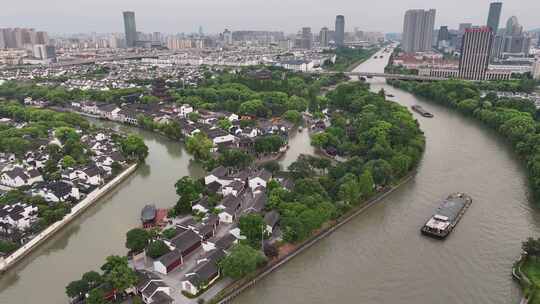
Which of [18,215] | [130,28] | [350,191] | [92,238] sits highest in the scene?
[130,28]

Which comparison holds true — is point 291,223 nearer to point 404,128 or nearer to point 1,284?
point 1,284

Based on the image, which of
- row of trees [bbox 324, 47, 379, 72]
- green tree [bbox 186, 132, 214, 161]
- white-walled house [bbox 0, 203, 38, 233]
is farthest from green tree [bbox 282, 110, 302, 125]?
row of trees [bbox 324, 47, 379, 72]

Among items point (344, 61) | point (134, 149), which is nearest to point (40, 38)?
point (344, 61)

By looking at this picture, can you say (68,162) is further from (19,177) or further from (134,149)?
(134,149)

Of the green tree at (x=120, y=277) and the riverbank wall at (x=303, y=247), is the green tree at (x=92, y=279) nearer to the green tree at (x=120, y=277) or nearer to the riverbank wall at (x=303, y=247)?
the green tree at (x=120, y=277)

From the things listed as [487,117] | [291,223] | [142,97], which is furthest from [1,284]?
[487,117]
